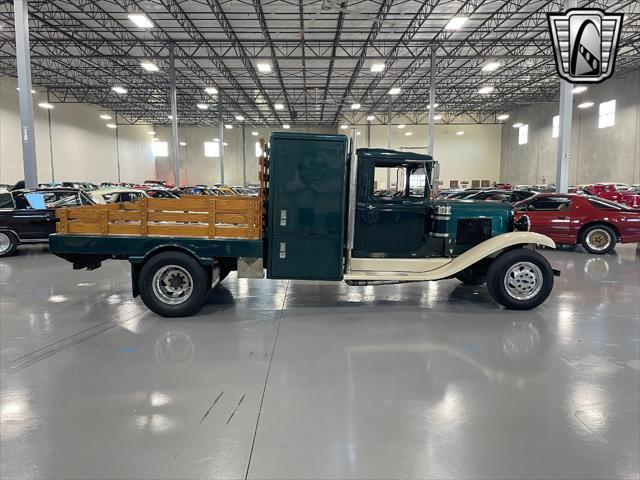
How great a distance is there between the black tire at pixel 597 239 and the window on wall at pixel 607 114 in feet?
66.9

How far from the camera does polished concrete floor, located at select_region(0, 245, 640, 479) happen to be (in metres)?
2.74

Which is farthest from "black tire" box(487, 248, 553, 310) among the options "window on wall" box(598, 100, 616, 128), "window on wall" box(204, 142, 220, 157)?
"window on wall" box(204, 142, 220, 157)

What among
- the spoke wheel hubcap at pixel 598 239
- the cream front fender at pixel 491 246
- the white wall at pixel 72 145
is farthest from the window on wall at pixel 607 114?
the white wall at pixel 72 145

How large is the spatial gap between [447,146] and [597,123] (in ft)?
50.5

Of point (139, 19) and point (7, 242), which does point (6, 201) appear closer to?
point (7, 242)

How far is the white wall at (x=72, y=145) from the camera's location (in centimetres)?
2642

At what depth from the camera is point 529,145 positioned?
3759 centimetres

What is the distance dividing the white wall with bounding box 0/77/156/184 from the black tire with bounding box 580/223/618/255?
96.2 feet

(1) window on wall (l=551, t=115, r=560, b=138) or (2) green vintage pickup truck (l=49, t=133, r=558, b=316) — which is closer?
(2) green vintage pickup truck (l=49, t=133, r=558, b=316)

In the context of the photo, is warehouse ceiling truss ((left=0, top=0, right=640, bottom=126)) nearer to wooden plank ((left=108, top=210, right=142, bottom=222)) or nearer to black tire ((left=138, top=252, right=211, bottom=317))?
wooden plank ((left=108, top=210, right=142, bottom=222))

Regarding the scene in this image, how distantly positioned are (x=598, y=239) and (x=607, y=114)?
2133 centimetres

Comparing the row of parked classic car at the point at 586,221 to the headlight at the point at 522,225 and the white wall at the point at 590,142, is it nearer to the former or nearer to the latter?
the headlight at the point at 522,225

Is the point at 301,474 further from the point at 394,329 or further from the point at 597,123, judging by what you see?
the point at 597,123

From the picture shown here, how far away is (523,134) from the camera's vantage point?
38.6 m
